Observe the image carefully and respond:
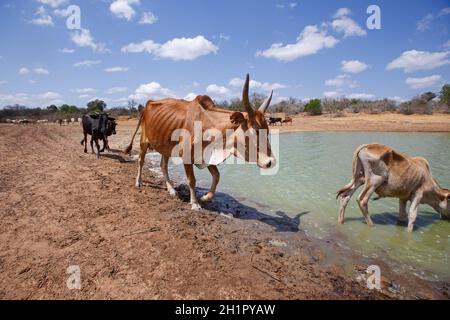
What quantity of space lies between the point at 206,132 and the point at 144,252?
239cm

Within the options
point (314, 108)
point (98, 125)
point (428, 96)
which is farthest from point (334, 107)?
point (98, 125)

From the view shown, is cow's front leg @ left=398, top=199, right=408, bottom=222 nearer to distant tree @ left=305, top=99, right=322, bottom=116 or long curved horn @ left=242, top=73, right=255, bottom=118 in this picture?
long curved horn @ left=242, top=73, right=255, bottom=118

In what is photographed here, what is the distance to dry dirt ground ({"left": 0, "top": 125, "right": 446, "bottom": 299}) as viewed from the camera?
2850 millimetres

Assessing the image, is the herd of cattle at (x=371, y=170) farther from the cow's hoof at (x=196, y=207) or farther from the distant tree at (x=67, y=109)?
the distant tree at (x=67, y=109)

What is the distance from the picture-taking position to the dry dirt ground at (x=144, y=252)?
285cm

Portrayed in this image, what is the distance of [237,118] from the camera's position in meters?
4.55

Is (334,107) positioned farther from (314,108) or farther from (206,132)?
(206,132)

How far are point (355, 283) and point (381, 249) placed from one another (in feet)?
4.53

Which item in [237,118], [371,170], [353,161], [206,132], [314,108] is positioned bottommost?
[371,170]

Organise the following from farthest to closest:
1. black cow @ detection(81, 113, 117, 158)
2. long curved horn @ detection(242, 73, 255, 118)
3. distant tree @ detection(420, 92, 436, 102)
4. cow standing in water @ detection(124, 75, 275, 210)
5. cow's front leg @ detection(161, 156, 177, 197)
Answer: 1. distant tree @ detection(420, 92, 436, 102)
2. black cow @ detection(81, 113, 117, 158)
3. cow's front leg @ detection(161, 156, 177, 197)
4. cow standing in water @ detection(124, 75, 275, 210)
5. long curved horn @ detection(242, 73, 255, 118)

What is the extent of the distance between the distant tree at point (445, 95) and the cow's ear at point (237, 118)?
48.1 m

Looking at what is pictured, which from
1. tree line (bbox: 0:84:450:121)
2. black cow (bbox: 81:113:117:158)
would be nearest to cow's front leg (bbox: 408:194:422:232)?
black cow (bbox: 81:113:117:158)

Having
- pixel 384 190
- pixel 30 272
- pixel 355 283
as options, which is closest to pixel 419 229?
pixel 384 190
